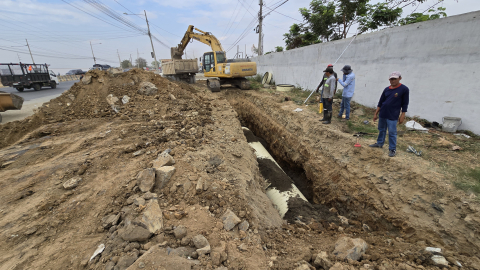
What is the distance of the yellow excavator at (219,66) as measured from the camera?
37.0 ft

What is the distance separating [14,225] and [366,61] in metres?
9.90

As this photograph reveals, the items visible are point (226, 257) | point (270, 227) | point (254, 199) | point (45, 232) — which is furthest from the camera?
point (254, 199)

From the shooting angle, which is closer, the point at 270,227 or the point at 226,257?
the point at 226,257

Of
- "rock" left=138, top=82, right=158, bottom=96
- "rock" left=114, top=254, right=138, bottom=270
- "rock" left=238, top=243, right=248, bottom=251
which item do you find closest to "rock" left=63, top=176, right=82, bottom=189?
"rock" left=114, top=254, right=138, bottom=270

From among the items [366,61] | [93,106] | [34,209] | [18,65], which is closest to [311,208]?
[34,209]

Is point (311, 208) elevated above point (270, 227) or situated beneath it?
situated beneath

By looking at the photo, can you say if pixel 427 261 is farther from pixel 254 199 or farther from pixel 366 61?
pixel 366 61

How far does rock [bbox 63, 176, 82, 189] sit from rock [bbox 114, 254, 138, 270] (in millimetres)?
1966

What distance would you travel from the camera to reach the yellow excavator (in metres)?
11.3

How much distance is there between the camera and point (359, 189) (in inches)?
169

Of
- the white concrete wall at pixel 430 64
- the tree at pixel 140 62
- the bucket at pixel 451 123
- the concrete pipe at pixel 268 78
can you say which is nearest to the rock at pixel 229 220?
the bucket at pixel 451 123

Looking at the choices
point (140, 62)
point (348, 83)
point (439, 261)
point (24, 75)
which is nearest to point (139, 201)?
point (439, 261)

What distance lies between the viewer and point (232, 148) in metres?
4.71

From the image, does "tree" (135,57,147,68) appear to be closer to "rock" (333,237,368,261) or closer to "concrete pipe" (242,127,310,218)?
"concrete pipe" (242,127,310,218)
